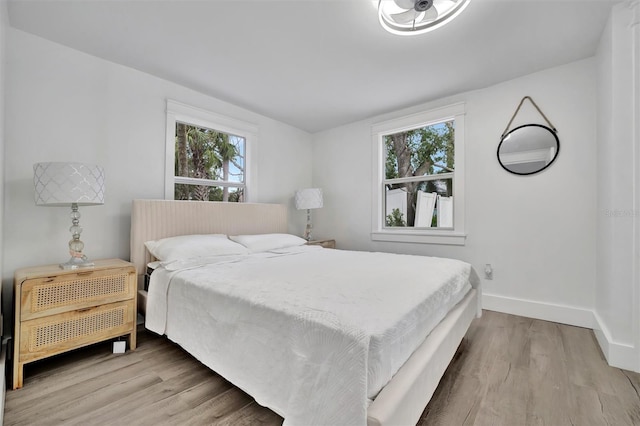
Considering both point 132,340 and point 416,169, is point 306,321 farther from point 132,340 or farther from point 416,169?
point 416,169

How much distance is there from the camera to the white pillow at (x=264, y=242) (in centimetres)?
283

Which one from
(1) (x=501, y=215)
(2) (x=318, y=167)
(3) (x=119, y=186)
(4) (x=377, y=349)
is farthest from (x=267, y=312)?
(2) (x=318, y=167)

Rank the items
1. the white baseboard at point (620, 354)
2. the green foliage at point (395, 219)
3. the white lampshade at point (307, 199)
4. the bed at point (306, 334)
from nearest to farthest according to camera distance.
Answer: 1. the bed at point (306, 334)
2. the white baseboard at point (620, 354)
3. the green foliage at point (395, 219)
4. the white lampshade at point (307, 199)

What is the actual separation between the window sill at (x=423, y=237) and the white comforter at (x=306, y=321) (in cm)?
106

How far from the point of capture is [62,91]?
224 cm

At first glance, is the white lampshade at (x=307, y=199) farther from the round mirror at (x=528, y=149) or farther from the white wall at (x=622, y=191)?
the white wall at (x=622, y=191)

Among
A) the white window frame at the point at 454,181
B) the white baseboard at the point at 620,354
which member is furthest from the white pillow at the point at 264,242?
the white baseboard at the point at 620,354

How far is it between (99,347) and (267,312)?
1.76 metres

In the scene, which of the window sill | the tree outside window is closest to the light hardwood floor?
the window sill

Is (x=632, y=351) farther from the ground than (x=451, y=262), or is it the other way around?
(x=451, y=262)

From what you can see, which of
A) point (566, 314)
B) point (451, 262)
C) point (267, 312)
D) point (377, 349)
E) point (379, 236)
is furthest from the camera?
point (379, 236)

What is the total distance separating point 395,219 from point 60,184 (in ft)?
11.3

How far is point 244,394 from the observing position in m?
1.52

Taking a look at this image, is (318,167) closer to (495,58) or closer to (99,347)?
(495,58)
